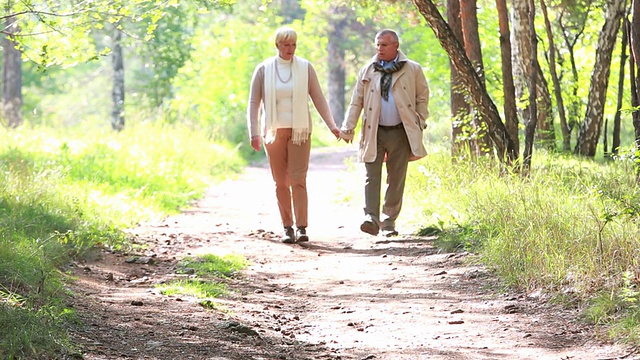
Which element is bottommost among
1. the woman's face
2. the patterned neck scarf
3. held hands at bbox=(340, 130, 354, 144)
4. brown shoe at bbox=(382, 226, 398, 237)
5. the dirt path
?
the dirt path

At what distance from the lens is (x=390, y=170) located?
33.2ft

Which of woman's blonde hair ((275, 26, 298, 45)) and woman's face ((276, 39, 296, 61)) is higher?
woman's blonde hair ((275, 26, 298, 45))

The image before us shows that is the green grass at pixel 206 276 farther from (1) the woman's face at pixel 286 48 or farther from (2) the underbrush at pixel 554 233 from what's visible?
(1) the woman's face at pixel 286 48

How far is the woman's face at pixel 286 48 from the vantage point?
9.80 m

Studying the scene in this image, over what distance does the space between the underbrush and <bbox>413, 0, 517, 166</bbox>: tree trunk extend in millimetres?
269

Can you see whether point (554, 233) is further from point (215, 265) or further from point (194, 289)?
point (215, 265)

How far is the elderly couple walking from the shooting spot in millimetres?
9852

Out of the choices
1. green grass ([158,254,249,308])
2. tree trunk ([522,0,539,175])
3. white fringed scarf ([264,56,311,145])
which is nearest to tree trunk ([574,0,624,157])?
tree trunk ([522,0,539,175])

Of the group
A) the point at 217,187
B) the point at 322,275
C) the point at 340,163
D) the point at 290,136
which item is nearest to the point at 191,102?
the point at 340,163

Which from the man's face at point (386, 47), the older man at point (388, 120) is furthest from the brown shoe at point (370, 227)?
the man's face at point (386, 47)

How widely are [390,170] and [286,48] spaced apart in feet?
5.47

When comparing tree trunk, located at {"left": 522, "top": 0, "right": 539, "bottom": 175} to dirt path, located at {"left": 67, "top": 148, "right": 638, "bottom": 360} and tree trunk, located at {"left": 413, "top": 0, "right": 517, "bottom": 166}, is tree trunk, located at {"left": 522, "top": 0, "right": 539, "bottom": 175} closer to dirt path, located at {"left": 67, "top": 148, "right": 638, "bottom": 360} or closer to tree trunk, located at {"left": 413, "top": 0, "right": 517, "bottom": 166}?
tree trunk, located at {"left": 413, "top": 0, "right": 517, "bottom": 166}

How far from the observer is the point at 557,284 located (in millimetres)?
6668

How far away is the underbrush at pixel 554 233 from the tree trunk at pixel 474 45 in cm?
58
